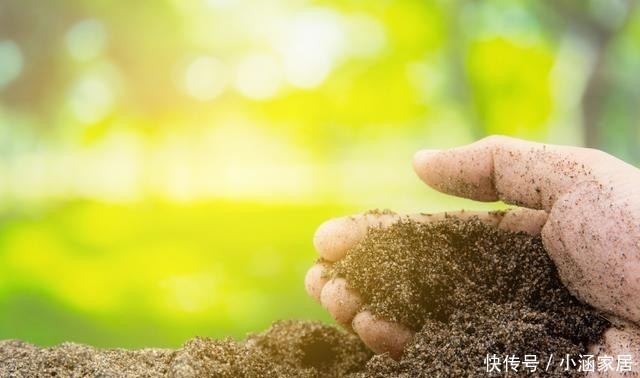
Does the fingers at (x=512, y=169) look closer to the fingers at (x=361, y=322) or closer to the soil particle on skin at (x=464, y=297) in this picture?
the soil particle on skin at (x=464, y=297)

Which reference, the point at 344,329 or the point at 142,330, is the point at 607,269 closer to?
the point at 344,329

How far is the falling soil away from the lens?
4.83ft

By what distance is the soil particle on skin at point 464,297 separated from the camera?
147 cm

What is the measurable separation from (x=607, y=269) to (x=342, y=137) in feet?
18.7

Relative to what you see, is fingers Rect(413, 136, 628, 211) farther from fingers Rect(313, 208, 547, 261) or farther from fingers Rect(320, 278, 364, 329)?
fingers Rect(320, 278, 364, 329)

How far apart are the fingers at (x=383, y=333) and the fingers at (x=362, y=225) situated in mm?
225

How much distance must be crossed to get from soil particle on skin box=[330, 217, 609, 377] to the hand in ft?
0.15

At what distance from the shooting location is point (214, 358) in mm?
1546

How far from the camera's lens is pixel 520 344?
1456 mm

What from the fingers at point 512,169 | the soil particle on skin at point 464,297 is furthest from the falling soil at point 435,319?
the fingers at point 512,169

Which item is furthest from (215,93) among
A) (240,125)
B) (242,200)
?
(242,200)

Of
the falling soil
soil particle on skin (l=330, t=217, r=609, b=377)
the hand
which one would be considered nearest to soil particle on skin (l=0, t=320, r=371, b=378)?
the falling soil

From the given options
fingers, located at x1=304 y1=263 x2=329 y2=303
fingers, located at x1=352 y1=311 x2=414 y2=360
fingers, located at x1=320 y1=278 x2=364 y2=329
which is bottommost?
fingers, located at x1=352 y1=311 x2=414 y2=360

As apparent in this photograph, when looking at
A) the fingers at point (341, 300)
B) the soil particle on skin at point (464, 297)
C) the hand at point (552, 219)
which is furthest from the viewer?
the fingers at point (341, 300)
